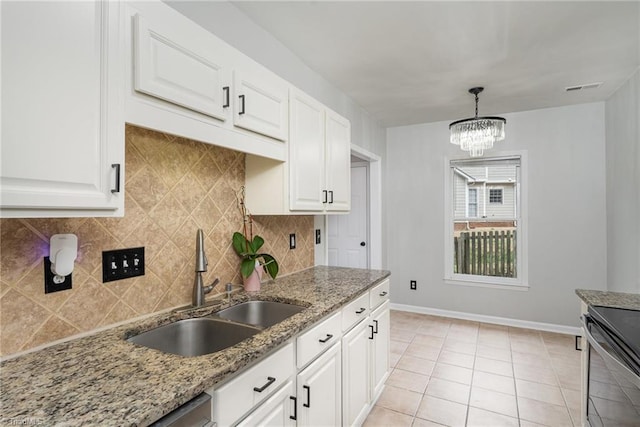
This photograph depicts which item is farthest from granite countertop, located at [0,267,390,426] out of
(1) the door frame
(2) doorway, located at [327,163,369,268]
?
(2) doorway, located at [327,163,369,268]

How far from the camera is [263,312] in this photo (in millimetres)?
1815

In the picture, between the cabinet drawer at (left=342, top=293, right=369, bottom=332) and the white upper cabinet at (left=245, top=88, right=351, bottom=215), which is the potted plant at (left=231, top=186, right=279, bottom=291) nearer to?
the white upper cabinet at (left=245, top=88, right=351, bottom=215)

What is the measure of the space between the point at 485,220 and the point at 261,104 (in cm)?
353

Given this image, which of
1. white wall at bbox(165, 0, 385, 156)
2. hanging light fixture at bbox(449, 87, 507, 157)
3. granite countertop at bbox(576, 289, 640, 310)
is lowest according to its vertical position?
granite countertop at bbox(576, 289, 640, 310)

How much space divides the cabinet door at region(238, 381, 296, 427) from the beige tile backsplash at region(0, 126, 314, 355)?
691 mm

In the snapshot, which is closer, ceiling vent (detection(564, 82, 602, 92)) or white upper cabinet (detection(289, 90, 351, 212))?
white upper cabinet (detection(289, 90, 351, 212))

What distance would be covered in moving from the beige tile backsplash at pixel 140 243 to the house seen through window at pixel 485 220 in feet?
10.2

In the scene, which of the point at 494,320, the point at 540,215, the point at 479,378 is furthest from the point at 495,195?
the point at 479,378

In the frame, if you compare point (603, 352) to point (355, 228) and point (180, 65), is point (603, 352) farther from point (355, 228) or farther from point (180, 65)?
point (355, 228)

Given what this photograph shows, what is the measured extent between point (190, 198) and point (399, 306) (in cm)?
367

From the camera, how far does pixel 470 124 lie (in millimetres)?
3020

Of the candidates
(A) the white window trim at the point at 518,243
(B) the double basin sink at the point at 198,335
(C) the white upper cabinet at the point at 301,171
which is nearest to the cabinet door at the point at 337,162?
(C) the white upper cabinet at the point at 301,171

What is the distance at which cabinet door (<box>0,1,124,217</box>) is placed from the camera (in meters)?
0.83

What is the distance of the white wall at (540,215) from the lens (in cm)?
358
